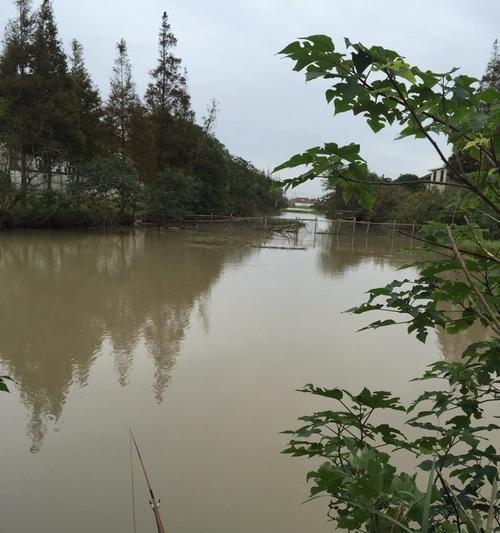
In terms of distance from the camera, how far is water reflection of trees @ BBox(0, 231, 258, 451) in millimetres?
4000

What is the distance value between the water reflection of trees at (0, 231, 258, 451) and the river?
0.09ft

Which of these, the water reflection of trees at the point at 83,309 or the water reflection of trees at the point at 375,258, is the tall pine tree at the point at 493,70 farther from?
the water reflection of trees at the point at 83,309

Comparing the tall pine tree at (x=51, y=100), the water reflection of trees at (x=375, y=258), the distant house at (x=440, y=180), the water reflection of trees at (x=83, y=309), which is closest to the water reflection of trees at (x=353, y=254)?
the water reflection of trees at (x=375, y=258)

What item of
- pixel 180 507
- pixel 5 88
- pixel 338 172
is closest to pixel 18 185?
pixel 5 88

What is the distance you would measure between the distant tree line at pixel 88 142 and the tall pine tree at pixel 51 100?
0.11ft

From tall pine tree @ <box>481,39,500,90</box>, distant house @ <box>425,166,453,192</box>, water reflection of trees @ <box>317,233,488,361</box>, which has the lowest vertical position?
water reflection of trees @ <box>317,233,488,361</box>

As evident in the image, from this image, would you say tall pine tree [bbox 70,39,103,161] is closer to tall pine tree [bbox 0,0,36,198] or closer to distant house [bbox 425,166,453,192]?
tall pine tree [bbox 0,0,36,198]

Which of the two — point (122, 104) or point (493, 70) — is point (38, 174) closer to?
point (122, 104)

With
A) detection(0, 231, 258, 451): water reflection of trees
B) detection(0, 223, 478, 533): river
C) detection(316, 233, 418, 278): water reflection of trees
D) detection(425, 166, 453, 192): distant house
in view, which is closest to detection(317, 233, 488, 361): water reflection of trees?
detection(316, 233, 418, 278): water reflection of trees

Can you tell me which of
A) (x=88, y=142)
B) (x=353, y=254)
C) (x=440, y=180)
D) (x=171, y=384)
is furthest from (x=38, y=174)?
(x=440, y=180)

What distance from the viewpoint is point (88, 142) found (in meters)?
18.3

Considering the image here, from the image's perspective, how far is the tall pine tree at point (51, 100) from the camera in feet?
49.3

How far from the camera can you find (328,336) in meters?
5.60

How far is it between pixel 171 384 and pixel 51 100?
46.5ft
